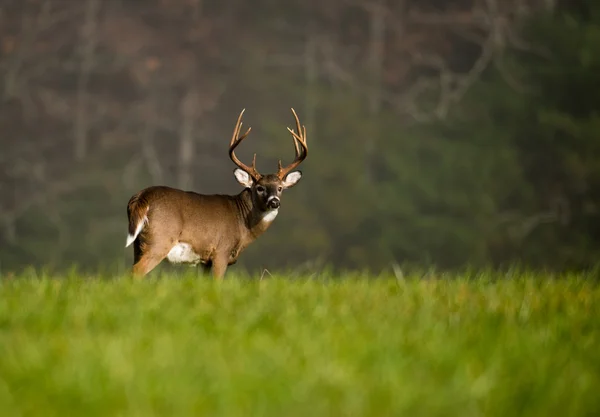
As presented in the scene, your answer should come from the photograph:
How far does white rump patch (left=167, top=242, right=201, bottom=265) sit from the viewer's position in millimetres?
6305

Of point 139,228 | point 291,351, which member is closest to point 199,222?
point 139,228

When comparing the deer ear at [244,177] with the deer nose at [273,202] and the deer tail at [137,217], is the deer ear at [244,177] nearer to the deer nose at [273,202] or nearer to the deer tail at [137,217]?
the deer nose at [273,202]

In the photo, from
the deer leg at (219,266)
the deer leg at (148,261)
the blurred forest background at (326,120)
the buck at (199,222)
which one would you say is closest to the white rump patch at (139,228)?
the buck at (199,222)

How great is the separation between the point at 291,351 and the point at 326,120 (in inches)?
660

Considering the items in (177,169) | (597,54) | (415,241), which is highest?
(597,54)

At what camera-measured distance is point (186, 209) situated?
634cm

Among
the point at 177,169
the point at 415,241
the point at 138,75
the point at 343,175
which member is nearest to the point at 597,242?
the point at 415,241

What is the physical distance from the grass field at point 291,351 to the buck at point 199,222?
138cm

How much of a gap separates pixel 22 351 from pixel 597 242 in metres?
14.3

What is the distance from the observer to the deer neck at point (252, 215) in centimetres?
674

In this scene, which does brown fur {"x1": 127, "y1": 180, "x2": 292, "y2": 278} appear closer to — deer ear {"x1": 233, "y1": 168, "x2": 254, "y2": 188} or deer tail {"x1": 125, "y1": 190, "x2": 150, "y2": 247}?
deer tail {"x1": 125, "y1": 190, "x2": 150, "y2": 247}

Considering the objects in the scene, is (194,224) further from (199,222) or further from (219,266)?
(219,266)

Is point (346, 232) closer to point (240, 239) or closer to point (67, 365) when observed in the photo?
point (240, 239)

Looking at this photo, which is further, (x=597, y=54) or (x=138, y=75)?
(x=138, y=75)
